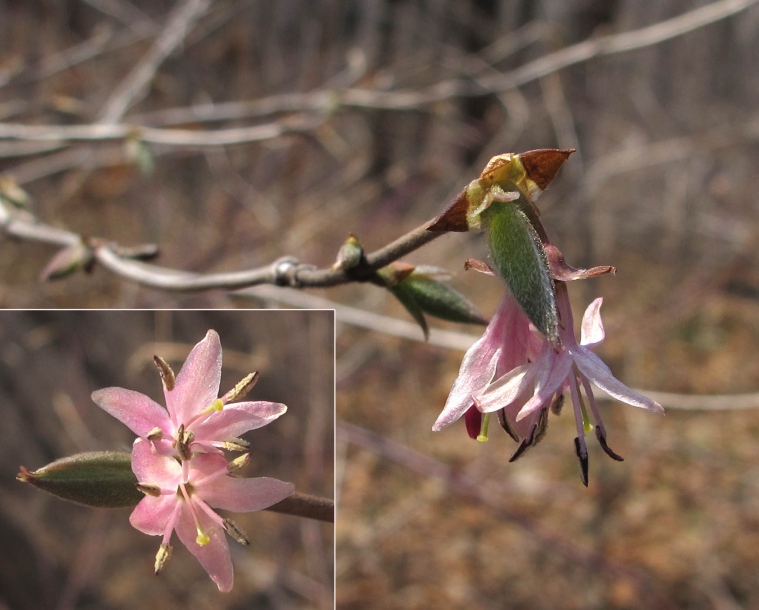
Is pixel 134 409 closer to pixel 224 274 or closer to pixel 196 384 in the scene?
pixel 196 384

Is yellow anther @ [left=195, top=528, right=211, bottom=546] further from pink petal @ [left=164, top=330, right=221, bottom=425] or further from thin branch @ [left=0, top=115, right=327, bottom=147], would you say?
thin branch @ [left=0, top=115, right=327, bottom=147]

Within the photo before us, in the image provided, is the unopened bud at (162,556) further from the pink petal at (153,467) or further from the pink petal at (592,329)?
the pink petal at (592,329)

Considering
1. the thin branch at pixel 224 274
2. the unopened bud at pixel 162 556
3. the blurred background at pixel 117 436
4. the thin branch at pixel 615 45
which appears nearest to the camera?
the unopened bud at pixel 162 556

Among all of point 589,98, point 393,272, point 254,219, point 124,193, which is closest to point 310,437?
point 254,219

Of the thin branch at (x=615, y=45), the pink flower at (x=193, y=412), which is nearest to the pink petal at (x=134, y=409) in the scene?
the pink flower at (x=193, y=412)

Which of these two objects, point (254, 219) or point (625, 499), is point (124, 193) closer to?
point (254, 219)

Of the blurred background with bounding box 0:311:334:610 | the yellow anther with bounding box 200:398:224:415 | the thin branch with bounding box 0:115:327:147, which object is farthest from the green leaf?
the blurred background with bounding box 0:311:334:610

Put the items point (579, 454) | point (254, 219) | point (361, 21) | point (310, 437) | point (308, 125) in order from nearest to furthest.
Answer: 1. point (579, 454)
2. point (308, 125)
3. point (310, 437)
4. point (254, 219)
5. point (361, 21)

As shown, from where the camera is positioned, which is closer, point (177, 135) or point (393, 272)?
point (393, 272)

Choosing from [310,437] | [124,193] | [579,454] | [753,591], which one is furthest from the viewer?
[124,193]
